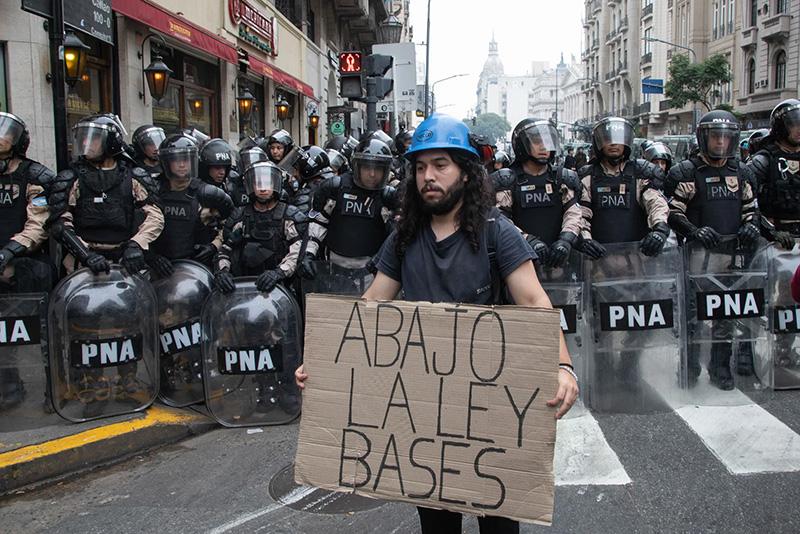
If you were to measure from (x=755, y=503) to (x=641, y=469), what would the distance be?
67cm

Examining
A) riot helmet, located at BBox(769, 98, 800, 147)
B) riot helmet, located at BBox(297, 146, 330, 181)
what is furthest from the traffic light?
riot helmet, located at BBox(769, 98, 800, 147)

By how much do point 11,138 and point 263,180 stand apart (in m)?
1.81

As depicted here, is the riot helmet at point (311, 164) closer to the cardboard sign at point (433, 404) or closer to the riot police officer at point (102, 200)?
the riot police officer at point (102, 200)

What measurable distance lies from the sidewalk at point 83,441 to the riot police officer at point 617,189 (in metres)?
3.27

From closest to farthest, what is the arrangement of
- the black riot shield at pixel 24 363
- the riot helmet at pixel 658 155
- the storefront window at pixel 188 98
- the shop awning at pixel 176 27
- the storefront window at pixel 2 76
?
the black riot shield at pixel 24 363
the storefront window at pixel 2 76
the riot helmet at pixel 658 155
the shop awning at pixel 176 27
the storefront window at pixel 188 98

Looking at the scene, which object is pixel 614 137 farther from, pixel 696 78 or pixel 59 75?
pixel 696 78

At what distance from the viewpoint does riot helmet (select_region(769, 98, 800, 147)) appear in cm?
616

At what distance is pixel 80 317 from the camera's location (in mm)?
5254

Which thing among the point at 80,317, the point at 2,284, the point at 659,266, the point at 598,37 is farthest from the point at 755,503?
the point at 598,37

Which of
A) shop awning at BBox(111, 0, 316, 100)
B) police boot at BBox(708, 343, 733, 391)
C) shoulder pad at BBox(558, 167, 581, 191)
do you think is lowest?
police boot at BBox(708, 343, 733, 391)

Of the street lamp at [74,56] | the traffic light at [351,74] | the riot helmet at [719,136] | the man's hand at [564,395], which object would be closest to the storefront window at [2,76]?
the street lamp at [74,56]

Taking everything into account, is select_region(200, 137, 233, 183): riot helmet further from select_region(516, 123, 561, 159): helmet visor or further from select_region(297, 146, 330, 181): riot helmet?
select_region(516, 123, 561, 159): helmet visor

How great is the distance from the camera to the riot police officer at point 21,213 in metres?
5.62

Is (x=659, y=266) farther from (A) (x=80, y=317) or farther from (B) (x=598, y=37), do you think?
(B) (x=598, y=37)
